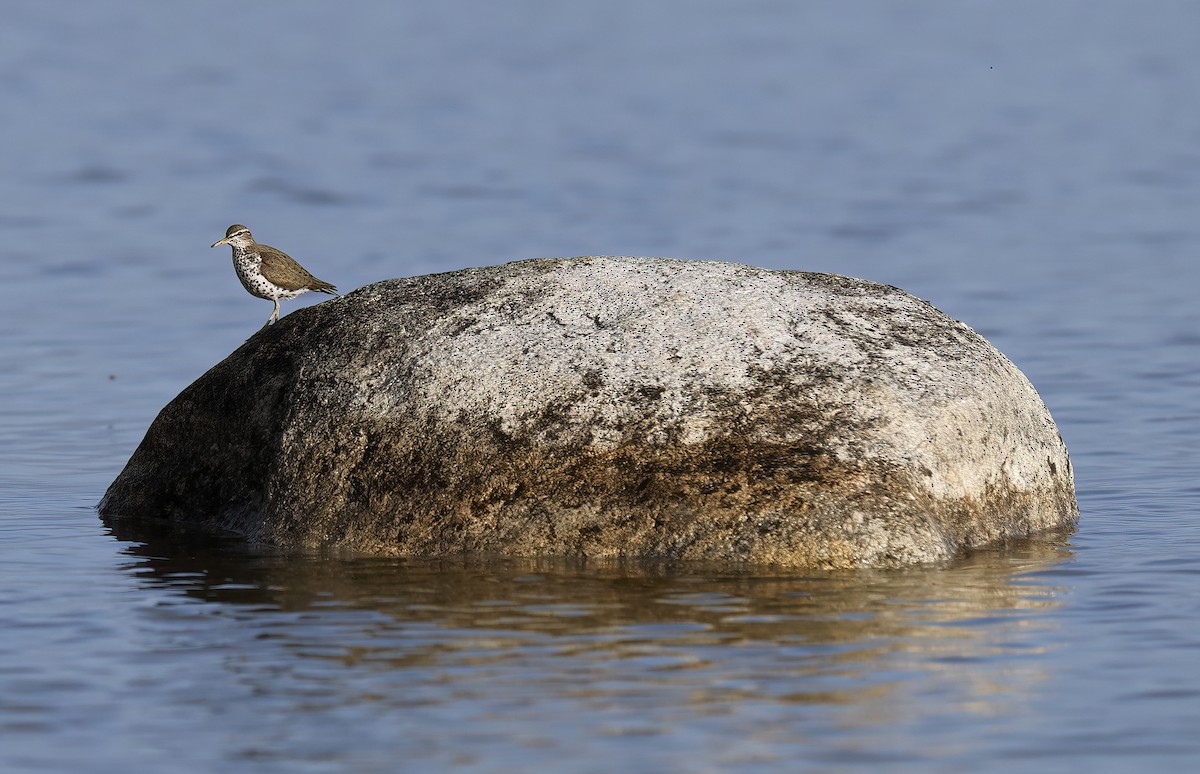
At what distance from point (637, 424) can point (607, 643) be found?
1999mm

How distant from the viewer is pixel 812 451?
1138cm

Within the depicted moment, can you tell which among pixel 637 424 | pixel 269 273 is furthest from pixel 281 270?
pixel 637 424

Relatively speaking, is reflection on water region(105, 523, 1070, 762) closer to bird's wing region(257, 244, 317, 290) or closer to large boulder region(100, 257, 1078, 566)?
large boulder region(100, 257, 1078, 566)

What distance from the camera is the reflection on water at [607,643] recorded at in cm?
849

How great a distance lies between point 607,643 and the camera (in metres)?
9.71

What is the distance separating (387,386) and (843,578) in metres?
2.94

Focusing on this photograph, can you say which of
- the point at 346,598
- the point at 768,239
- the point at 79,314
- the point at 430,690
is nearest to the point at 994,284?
the point at 768,239

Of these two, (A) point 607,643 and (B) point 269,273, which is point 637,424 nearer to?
(A) point 607,643

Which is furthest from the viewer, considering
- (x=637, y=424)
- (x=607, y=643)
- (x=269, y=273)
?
(x=269, y=273)

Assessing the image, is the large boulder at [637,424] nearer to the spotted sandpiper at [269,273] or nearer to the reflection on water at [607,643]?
the reflection on water at [607,643]

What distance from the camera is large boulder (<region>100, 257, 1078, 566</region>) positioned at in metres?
11.3

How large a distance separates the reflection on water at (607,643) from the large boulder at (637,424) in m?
0.25

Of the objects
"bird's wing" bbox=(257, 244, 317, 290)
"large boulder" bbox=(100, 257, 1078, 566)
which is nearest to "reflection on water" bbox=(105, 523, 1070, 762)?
"large boulder" bbox=(100, 257, 1078, 566)

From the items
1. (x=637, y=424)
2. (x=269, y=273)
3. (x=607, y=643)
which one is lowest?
(x=607, y=643)
